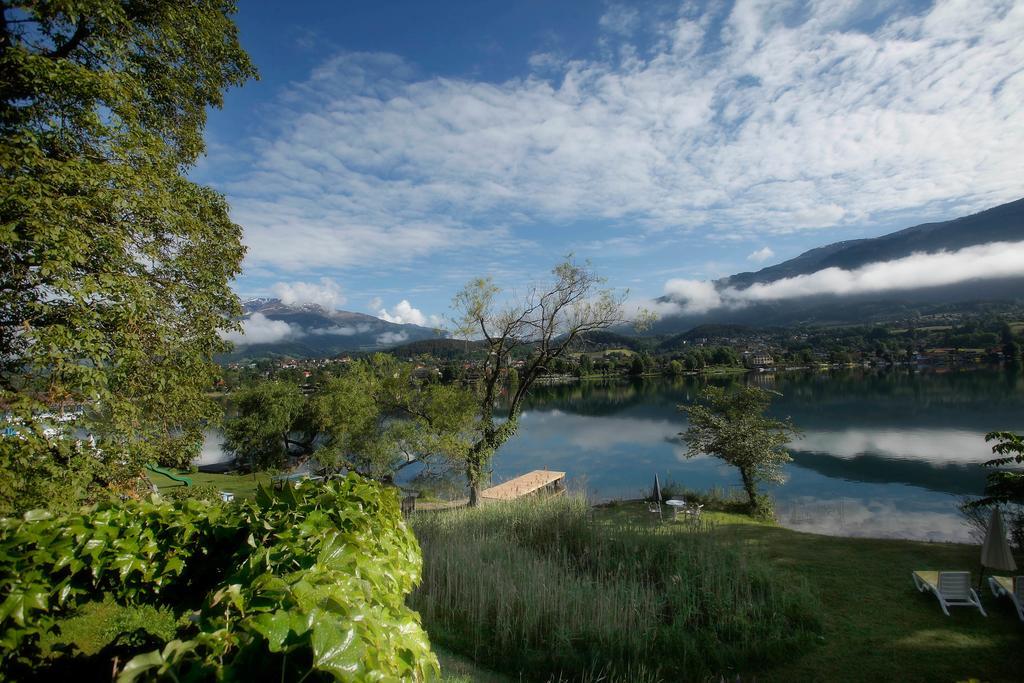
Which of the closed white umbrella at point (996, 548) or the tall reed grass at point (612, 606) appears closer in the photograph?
the tall reed grass at point (612, 606)

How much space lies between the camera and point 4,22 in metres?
6.51

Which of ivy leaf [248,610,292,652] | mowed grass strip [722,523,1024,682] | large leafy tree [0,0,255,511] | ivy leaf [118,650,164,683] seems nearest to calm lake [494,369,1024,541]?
mowed grass strip [722,523,1024,682]

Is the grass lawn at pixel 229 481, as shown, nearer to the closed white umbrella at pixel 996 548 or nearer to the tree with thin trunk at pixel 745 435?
the tree with thin trunk at pixel 745 435

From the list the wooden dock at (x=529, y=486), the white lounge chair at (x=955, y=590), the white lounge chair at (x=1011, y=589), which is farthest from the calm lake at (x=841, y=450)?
the white lounge chair at (x=955, y=590)

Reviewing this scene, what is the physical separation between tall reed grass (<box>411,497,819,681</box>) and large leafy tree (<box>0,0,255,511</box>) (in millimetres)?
5243

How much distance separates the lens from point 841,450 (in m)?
33.0

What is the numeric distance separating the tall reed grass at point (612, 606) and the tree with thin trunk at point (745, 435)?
817 centimetres

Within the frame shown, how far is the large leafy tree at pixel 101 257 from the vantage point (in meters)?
5.28

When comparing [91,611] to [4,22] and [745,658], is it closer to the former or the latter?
[4,22]

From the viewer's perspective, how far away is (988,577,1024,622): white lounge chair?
7.82m

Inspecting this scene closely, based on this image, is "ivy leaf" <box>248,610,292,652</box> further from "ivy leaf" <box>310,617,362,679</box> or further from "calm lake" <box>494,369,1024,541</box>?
"calm lake" <box>494,369,1024,541</box>

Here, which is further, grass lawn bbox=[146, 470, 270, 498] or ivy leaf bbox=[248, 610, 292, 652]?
grass lawn bbox=[146, 470, 270, 498]

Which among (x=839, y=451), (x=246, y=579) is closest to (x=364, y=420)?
(x=246, y=579)

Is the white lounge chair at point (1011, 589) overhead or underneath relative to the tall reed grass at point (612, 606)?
underneath
